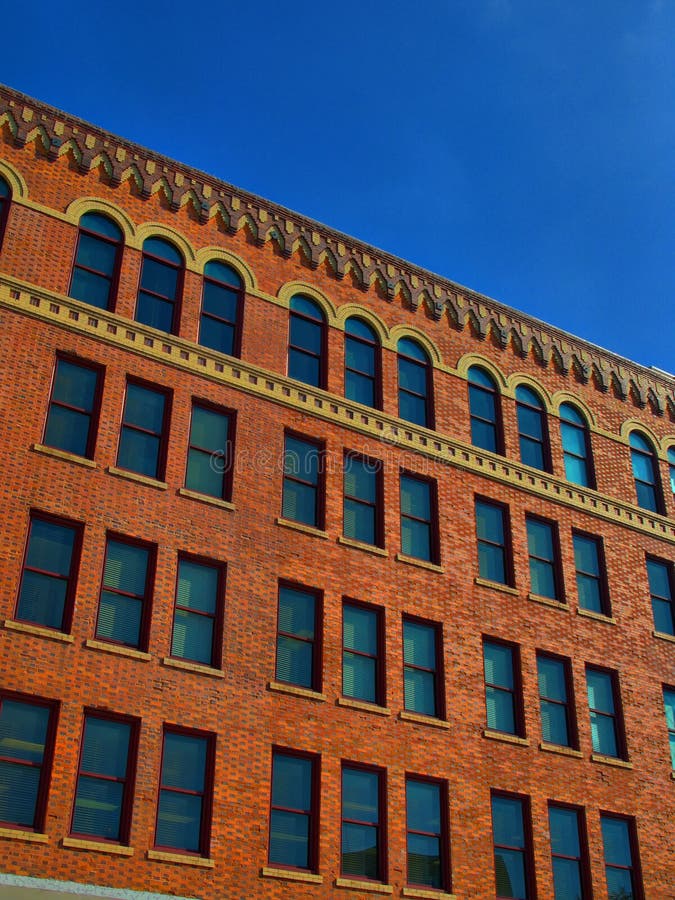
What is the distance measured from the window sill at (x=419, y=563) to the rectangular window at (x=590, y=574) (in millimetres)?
4562

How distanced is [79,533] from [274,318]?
824 cm

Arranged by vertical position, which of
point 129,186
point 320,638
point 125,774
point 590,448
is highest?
point 129,186

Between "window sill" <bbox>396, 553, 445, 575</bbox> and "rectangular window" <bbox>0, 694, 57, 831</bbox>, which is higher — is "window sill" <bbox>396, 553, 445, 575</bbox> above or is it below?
above

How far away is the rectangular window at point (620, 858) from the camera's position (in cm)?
2689

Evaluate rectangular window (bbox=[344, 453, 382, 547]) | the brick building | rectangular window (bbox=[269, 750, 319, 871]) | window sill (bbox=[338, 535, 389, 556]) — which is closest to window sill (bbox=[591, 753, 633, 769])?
the brick building

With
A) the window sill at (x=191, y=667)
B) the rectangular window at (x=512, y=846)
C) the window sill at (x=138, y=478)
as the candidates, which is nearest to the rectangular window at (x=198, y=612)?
the window sill at (x=191, y=667)

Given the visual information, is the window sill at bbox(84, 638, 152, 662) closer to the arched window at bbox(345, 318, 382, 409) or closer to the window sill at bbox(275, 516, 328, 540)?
the window sill at bbox(275, 516, 328, 540)

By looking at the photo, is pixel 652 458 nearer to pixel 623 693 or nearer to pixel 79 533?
pixel 623 693

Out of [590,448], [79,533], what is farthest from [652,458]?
[79,533]

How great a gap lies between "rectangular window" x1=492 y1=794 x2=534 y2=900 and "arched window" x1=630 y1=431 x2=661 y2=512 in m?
10.8

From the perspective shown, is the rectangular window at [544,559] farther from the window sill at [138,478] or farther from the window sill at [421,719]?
the window sill at [138,478]

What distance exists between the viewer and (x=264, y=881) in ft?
72.8

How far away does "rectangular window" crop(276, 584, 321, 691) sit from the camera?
2494 cm

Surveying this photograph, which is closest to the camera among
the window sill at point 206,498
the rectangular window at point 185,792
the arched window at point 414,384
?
the rectangular window at point 185,792
